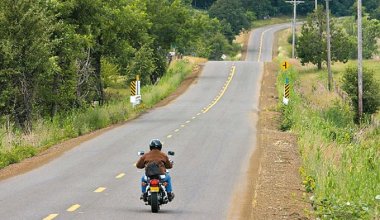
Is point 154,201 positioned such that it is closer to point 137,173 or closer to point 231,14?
point 137,173

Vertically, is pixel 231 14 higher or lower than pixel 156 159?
higher

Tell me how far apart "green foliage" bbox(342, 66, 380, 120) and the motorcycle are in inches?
1312

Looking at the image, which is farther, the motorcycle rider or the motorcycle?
the motorcycle rider

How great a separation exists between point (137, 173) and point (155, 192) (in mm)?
5625

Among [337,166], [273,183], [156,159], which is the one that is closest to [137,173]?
→ [273,183]

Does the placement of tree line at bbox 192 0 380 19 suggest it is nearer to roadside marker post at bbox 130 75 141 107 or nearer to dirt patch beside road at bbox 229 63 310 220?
roadside marker post at bbox 130 75 141 107

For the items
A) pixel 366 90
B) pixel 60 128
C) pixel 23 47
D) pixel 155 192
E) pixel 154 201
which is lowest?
pixel 366 90

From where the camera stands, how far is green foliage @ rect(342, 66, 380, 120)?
45.2 metres

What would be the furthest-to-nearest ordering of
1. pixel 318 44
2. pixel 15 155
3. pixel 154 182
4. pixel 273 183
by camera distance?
1. pixel 318 44
2. pixel 15 155
3. pixel 273 183
4. pixel 154 182

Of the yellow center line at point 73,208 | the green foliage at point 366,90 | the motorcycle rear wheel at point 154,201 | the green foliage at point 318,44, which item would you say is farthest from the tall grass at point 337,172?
the green foliage at point 318,44

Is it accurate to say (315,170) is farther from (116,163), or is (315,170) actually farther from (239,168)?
(116,163)

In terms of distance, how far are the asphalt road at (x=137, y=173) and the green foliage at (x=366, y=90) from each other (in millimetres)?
8710

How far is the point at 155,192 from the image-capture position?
13055 millimetres

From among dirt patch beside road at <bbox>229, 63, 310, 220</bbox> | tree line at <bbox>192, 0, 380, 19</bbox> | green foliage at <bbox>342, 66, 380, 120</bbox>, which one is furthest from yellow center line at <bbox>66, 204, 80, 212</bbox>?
tree line at <bbox>192, 0, 380, 19</bbox>
